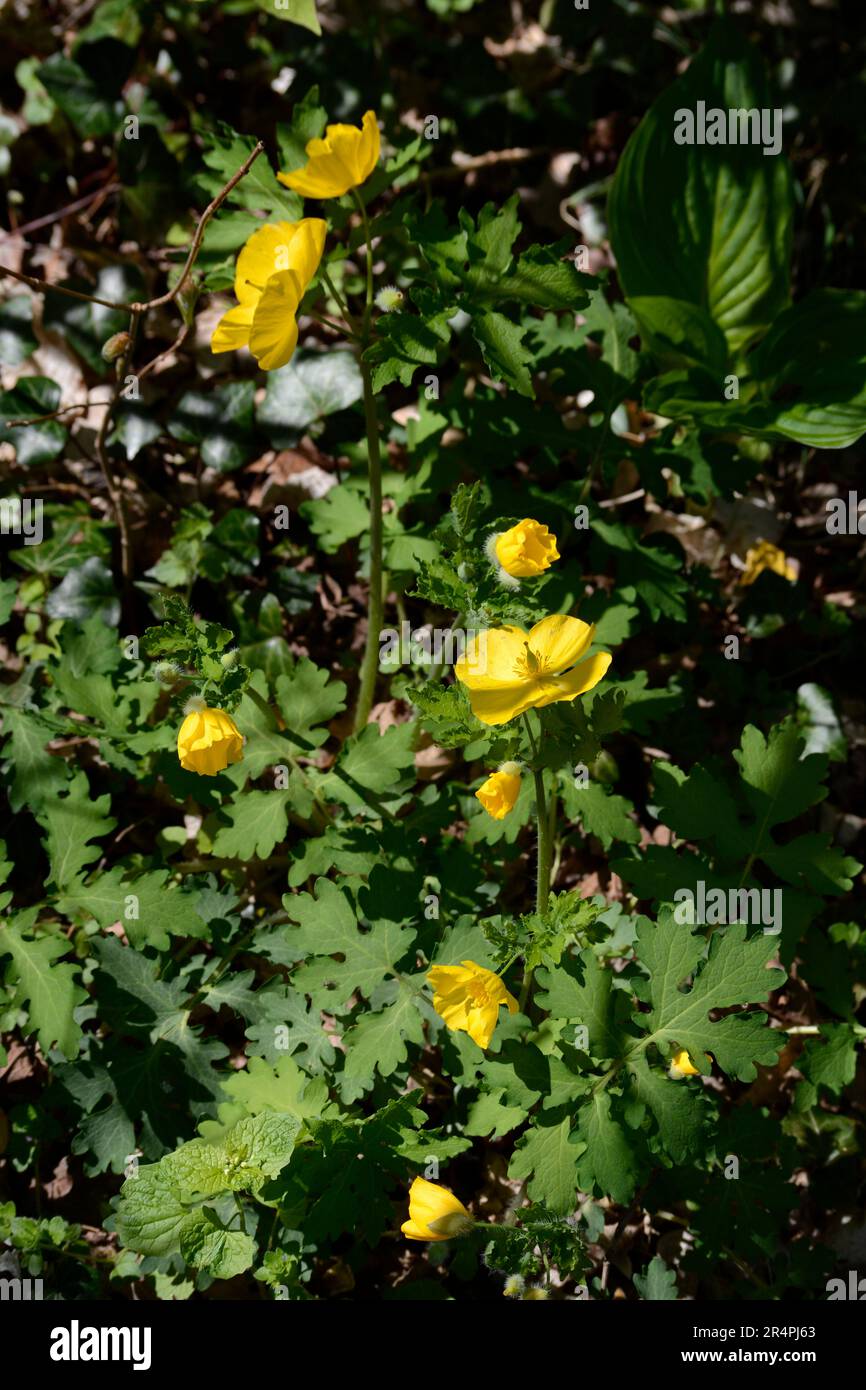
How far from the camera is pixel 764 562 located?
3.54 metres

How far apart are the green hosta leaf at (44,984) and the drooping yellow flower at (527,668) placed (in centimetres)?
120

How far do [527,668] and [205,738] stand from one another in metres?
0.68

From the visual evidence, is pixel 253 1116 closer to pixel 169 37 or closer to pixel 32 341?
pixel 32 341

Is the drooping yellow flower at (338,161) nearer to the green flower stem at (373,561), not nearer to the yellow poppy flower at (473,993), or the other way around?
the green flower stem at (373,561)

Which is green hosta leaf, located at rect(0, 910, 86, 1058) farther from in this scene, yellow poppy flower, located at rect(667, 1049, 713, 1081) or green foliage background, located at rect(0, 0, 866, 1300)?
yellow poppy flower, located at rect(667, 1049, 713, 1081)

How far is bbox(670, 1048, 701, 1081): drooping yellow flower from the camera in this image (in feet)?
7.80

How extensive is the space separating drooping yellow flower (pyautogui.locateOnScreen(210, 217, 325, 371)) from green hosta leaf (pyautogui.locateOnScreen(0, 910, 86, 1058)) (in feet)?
4.58

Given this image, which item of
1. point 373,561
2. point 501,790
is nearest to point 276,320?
point 373,561

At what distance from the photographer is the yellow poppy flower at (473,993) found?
7.10 ft

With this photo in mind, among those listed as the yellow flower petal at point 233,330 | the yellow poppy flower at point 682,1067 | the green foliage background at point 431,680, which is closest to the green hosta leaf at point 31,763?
the green foliage background at point 431,680

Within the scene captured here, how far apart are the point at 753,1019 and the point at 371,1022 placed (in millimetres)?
816

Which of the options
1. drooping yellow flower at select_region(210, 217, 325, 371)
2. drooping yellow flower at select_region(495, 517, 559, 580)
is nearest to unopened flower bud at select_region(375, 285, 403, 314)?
drooping yellow flower at select_region(210, 217, 325, 371)

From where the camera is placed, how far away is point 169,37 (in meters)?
3.99
